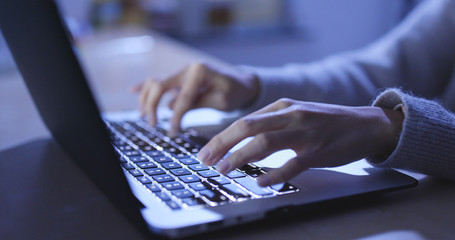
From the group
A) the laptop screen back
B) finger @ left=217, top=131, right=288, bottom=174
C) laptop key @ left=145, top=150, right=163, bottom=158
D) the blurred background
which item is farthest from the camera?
the blurred background

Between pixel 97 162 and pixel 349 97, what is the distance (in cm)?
54

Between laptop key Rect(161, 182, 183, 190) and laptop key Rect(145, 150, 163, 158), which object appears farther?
laptop key Rect(145, 150, 163, 158)

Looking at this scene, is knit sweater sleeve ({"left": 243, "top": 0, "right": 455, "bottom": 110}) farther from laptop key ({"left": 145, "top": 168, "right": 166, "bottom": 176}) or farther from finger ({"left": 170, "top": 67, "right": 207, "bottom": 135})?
laptop key ({"left": 145, "top": 168, "right": 166, "bottom": 176})

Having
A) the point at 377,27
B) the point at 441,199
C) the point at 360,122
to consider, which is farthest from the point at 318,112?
the point at 377,27

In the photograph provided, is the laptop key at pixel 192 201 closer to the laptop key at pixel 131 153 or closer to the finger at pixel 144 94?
the laptop key at pixel 131 153

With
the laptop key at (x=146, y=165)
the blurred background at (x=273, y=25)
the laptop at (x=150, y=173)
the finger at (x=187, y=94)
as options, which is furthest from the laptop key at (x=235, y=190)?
the blurred background at (x=273, y=25)

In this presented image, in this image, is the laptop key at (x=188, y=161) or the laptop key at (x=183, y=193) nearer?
the laptop key at (x=183, y=193)

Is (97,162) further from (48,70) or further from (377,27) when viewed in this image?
(377,27)

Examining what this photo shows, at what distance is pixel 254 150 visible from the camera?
0.45 metres

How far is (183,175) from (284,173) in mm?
106

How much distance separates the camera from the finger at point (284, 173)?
1.41 feet

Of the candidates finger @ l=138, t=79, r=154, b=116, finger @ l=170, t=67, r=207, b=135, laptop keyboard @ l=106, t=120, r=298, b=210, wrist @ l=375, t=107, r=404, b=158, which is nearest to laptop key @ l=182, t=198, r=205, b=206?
laptop keyboard @ l=106, t=120, r=298, b=210

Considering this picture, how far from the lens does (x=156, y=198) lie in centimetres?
42

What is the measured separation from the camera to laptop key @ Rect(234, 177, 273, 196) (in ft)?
1.40
